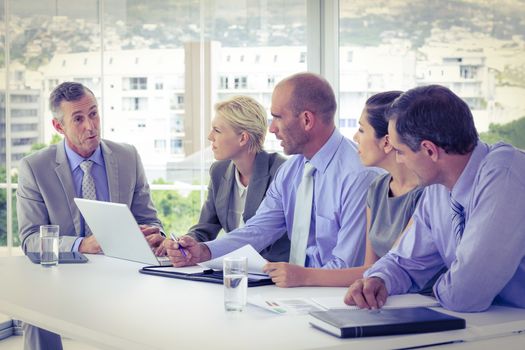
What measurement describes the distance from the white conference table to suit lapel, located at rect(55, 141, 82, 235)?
0.81 metres

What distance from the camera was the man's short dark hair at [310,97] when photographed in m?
3.45

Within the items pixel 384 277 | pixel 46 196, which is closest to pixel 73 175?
pixel 46 196

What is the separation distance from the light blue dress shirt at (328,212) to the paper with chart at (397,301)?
23.9 inches

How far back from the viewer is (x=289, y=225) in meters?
3.51

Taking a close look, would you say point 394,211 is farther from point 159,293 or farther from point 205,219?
point 205,219

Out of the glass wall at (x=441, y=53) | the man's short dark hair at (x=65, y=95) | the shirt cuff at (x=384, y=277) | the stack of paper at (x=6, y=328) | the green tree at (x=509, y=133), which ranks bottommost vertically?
the stack of paper at (x=6, y=328)

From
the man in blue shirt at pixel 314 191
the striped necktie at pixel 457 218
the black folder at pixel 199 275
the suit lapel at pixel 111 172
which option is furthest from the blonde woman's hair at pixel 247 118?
the striped necktie at pixel 457 218

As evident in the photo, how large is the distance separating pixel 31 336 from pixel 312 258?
1155 millimetres

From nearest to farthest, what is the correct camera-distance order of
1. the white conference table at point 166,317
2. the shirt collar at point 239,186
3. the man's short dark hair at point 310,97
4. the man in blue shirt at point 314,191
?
the white conference table at point 166,317, the man in blue shirt at point 314,191, the man's short dark hair at point 310,97, the shirt collar at point 239,186

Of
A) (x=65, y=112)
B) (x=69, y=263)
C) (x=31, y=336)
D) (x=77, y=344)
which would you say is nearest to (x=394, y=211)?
(x=69, y=263)

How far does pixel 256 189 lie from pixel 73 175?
883 millimetres

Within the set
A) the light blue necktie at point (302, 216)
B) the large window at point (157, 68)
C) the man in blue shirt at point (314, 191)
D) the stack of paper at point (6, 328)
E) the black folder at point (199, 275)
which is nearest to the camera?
the black folder at point (199, 275)

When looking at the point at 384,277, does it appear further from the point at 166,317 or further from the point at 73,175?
the point at 73,175

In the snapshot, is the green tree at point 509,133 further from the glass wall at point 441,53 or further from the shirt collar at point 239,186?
the shirt collar at point 239,186
